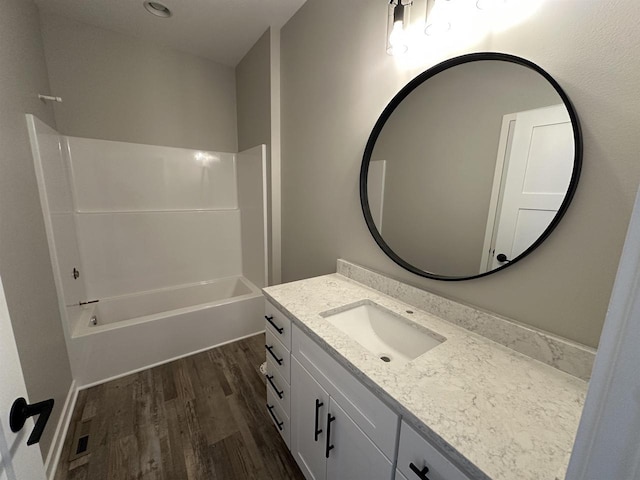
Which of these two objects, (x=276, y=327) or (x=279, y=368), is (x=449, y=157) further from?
(x=279, y=368)

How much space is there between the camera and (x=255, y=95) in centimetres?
237

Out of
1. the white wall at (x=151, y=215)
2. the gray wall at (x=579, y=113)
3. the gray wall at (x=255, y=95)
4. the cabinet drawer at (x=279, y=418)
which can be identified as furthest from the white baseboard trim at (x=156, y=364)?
the gray wall at (x=255, y=95)

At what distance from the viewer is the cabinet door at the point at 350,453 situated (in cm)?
76

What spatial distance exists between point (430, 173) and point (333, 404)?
3.46 feet

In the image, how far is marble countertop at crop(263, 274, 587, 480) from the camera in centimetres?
53

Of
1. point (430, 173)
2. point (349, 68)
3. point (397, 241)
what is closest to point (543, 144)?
point (430, 173)

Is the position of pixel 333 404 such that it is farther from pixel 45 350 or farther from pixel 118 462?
pixel 45 350

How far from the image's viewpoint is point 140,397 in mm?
1708

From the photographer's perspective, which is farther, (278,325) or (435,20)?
(278,325)

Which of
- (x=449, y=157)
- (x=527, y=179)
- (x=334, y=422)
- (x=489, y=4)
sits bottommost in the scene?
(x=334, y=422)

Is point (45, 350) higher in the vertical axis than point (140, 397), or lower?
higher

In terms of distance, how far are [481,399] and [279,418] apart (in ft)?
3.69

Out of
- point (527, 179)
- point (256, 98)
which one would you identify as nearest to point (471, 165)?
point (527, 179)

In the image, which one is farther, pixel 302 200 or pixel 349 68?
pixel 302 200
